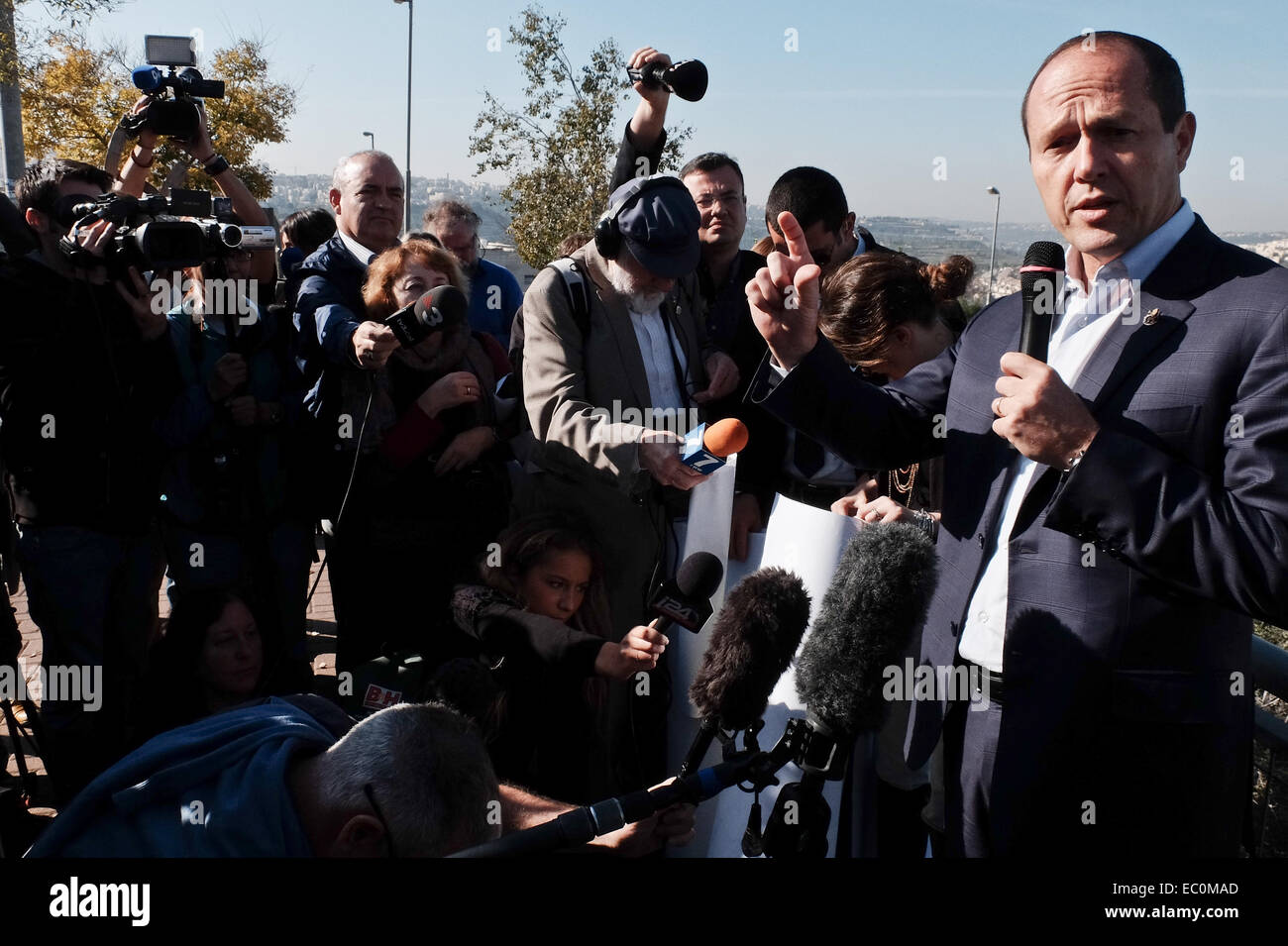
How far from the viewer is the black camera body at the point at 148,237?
3459 millimetres

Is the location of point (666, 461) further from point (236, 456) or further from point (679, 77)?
point (236, 456)

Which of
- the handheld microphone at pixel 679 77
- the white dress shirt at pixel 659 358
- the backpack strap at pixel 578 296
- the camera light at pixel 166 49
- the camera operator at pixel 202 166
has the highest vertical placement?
the camera light at pixel 166 49

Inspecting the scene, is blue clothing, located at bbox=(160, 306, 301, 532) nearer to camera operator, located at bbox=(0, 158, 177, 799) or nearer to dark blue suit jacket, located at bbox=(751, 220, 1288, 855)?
camera operator, located at bbox=(0, 158, 177, 799)

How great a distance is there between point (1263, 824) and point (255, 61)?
65.0ft

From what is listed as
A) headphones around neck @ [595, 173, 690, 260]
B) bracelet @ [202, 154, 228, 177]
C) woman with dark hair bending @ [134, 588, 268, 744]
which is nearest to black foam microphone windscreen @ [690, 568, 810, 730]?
headphones around neck @ [595, 173, 690, 260]

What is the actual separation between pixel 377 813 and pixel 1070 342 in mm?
1499

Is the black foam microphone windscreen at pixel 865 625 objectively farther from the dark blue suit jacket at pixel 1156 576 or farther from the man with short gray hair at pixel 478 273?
the man with short gray hair at pixel 478 273

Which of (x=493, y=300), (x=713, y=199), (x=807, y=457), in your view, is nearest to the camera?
(x=807, y=457)

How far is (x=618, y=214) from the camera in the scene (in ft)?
10.5

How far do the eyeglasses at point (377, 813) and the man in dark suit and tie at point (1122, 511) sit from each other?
3.54ft

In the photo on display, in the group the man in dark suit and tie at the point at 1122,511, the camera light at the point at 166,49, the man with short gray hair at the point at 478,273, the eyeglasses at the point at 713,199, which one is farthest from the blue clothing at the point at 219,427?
the man in dark suit and tie at the point at 1122,511

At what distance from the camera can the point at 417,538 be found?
3.58 m

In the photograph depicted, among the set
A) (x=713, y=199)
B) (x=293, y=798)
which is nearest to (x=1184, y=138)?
(x=293, y=798)
